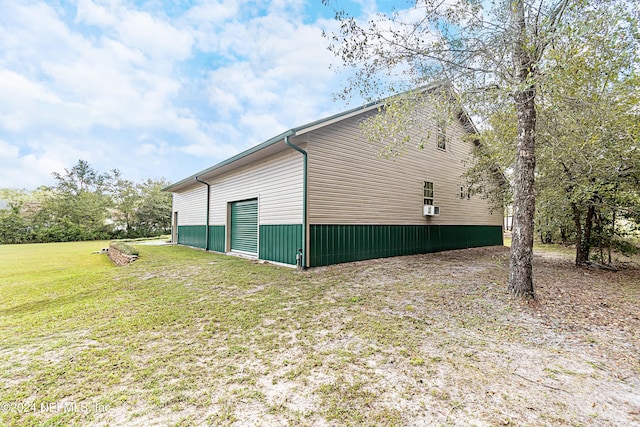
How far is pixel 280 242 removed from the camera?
7293 millimetres

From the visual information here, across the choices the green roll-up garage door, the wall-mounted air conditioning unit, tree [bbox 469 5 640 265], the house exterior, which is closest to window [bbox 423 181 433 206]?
the house exterior

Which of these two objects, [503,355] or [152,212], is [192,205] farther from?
[503,355]

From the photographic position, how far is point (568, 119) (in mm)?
5043

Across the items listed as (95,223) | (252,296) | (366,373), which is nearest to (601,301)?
(366,373)

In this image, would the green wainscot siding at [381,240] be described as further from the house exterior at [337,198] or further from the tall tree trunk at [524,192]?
the tall tree trunk at [524,192]

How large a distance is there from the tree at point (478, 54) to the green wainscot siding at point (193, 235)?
1011cm

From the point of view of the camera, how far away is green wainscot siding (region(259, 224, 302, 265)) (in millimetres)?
6770

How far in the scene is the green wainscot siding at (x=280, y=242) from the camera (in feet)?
22.2

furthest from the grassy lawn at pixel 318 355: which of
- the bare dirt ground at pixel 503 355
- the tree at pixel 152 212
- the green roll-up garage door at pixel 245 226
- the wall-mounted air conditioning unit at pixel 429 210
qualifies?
the tree at pixel 152 212

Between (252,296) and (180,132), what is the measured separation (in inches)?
1128

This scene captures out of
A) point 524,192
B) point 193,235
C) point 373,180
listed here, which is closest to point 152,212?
point 193,235

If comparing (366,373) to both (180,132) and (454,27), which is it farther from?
(180,132)

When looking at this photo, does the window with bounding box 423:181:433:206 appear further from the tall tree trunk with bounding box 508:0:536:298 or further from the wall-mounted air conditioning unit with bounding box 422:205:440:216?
the tall tree trunk with bounding box 508:0:536:298

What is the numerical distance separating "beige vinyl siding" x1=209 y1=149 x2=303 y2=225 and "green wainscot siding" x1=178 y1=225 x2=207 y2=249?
2.56 metres
